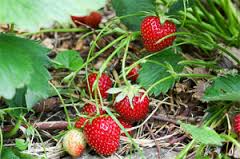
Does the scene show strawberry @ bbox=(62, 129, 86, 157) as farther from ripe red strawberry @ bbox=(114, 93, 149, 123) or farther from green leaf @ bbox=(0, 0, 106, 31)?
green leaf @ bbox=(0, 0, 106, 31)

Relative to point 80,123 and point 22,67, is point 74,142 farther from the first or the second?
point 22,67

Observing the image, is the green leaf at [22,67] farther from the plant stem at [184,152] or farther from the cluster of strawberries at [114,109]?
the plant stem at [184,152]

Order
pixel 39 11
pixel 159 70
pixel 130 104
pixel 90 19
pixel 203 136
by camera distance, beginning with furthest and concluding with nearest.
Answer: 1. pixel 90 19
2. pixel 159 70
3. pixel 130 104
4. pixel 203 136
5. pixel 39 11

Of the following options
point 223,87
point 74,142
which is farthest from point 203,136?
point 74,142

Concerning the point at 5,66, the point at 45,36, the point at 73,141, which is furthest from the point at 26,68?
the point at 45,36

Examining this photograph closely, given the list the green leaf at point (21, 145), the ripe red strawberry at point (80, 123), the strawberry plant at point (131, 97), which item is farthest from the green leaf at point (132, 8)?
the green leaf at point (21, 145)
